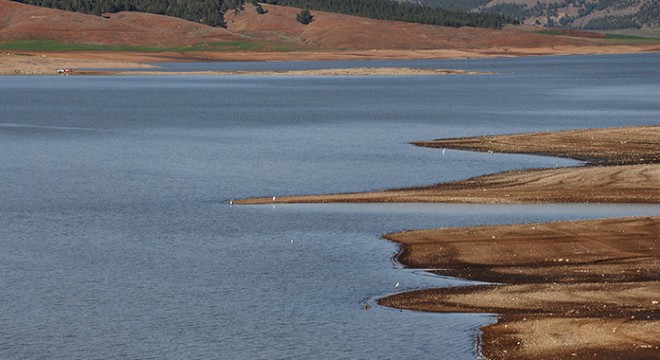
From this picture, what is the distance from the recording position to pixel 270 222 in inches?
1770

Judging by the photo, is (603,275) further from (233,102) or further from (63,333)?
(233,102)

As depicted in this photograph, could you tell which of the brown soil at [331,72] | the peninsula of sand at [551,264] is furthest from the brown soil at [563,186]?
the brown soil at [331,72]

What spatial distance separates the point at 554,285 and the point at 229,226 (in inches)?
602

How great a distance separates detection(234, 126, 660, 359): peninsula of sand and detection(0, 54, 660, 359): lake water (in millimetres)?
1030

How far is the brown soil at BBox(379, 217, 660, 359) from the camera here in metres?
26.5

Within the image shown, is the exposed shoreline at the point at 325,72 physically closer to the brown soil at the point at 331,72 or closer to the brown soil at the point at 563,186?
the brown soil at the point at 331,72

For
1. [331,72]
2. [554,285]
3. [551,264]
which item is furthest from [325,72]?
[554,285]

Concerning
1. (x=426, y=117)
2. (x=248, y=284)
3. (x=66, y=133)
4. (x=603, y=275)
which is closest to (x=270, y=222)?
(x=248, y=284)

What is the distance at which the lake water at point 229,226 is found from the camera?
94.6 feet

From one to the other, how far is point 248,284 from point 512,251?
798cm

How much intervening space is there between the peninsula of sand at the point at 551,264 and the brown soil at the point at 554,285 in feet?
0.08

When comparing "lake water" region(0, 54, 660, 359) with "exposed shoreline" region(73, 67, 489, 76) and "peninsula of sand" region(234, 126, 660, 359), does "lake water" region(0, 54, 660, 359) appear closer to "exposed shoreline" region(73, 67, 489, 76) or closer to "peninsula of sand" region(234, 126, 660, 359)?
"peninsula of sand" region(234, 126, 660, 359)

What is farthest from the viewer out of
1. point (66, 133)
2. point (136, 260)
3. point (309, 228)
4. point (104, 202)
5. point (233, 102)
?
point (233, 102)

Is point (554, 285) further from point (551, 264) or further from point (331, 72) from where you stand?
point (331, 72)
